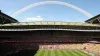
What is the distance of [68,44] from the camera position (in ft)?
224

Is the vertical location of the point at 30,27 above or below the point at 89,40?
above

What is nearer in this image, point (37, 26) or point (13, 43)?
point (13, 43)

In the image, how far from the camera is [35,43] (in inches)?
2667

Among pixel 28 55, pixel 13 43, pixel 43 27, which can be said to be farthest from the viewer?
pixel 43 27

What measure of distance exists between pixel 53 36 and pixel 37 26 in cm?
658

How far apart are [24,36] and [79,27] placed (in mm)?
19340

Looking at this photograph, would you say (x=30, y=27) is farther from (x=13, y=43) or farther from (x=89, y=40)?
(x=89, y=40)

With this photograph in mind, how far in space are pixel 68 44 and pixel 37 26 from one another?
1285 centimetres

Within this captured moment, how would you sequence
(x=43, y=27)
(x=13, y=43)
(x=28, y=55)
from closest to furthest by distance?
1. (x=28, y=55)
2. (x=13, y=43)
3. (x=43, y=27)

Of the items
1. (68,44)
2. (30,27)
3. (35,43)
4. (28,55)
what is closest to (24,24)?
(30,27)

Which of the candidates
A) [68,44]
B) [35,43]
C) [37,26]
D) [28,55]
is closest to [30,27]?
[37,26]

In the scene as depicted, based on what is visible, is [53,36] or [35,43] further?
[53,36]

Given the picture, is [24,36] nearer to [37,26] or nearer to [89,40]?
[37,26]

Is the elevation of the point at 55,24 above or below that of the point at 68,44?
above
